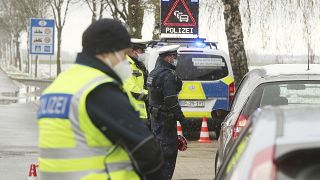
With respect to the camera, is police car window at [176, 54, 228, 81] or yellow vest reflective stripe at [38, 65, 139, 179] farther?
police car window at [176, 54, 228, 81]

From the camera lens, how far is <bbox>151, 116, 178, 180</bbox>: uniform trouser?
27.0 ft

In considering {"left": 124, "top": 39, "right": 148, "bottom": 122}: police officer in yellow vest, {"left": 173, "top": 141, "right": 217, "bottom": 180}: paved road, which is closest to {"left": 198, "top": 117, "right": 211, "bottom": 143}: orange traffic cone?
{"left": 173, "top": 141, "right": 217, "bottom": 180}: paved road

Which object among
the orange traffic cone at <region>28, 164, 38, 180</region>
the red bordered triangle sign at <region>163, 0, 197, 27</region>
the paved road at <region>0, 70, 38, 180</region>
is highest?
the red bordered triangle sign at <region>163, 0, 197, 27</region>

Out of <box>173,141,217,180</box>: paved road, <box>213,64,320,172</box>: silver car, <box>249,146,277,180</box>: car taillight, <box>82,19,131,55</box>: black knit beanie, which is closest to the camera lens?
<box>249,146,277,180</box>: car taillight

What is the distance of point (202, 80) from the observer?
14.7m

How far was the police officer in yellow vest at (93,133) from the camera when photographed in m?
3.40

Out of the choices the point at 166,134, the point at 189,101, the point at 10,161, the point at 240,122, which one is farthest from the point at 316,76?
the point at 189,101

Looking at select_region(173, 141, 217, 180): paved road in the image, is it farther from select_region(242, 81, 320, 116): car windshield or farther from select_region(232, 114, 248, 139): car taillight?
select_region(242, 81, 320, 116): car windshield

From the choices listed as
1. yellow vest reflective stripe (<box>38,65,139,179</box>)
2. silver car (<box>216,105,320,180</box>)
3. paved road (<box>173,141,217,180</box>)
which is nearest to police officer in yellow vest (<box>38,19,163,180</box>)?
yellow vest reflective stripe (<box>38,65,139,179</box>)

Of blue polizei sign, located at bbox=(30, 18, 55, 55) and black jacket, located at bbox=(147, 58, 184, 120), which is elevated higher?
blue polizei sign, located at bbox=(30, 18, 55, 55)

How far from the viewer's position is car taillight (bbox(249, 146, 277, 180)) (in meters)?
2.59

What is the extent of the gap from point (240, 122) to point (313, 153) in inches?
164

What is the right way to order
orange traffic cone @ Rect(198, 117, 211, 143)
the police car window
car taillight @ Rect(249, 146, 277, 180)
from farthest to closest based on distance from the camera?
the police car window, orange traffic cone @ Rect(198, 117, 211, 143), car taillight @ Rect(249, 146, 277, 180)

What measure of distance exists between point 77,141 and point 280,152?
3.85ft
